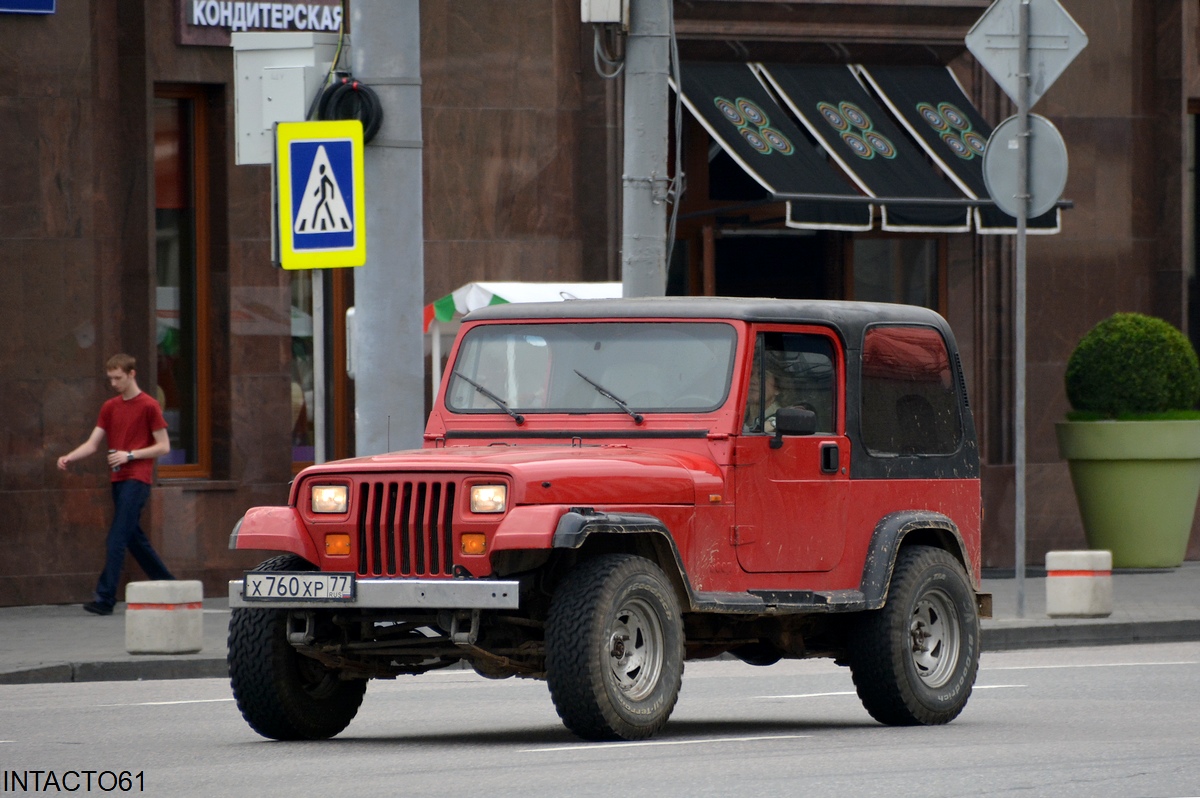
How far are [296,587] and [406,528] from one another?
1.61ft

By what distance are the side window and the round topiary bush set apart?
33.7ft

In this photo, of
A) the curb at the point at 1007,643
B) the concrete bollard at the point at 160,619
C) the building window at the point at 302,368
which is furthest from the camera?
the building window at the point at 302,368

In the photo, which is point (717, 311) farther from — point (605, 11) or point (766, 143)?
point (766, 143)

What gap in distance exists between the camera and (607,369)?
390 inches

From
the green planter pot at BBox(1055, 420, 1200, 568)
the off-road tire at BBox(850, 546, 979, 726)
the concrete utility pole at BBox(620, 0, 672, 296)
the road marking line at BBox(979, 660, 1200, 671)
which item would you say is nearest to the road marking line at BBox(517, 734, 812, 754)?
the off-road tire at BBox(850, 546, 979, 726)

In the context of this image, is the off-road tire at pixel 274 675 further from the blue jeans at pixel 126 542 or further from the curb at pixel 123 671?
the blue jeans at pixel 126 542

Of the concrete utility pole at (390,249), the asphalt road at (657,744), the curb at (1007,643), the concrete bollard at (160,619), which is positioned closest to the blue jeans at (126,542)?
the concrete bollard at (160,619)

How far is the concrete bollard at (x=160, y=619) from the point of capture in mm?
13219

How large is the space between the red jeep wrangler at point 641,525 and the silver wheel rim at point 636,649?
1cm

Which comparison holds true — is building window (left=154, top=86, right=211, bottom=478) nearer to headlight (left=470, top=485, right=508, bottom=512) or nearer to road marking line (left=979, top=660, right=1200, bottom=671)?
road marking line (left=979, top=660, right=1200, bottom=671)

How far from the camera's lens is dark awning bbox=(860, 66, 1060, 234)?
1972cm

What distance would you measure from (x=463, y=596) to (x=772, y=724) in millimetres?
2226

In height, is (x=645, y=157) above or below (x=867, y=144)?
below

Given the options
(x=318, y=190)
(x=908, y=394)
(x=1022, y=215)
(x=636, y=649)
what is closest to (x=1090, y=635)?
(x=1022, y=215)
